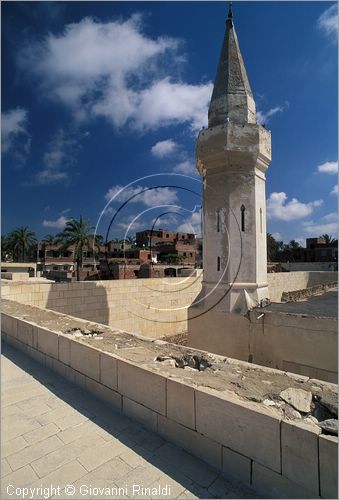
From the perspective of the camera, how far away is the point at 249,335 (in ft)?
24.0

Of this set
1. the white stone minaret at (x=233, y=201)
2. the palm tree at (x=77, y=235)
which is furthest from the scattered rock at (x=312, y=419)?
the palm tree at (x=77, y=235)

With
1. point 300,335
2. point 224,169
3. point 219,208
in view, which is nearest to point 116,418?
point 300,335

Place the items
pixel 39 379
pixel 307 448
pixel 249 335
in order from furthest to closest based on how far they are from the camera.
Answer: pixel 249 335
pixel 39 379
pixel 307 448

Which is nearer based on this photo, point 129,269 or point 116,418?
point 116,418

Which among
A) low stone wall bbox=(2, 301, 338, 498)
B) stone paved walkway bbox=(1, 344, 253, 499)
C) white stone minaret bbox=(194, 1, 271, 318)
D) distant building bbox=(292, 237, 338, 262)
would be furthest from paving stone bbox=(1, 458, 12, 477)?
distant building bbox=(292, 237, 338, 262)

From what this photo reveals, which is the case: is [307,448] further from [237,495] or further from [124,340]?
[124,340]

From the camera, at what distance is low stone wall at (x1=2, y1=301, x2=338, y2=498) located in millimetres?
1769

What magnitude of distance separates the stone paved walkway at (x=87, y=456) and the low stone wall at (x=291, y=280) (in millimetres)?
15362

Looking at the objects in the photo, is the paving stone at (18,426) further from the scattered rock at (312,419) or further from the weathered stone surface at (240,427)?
the scattered rock at (312,419)

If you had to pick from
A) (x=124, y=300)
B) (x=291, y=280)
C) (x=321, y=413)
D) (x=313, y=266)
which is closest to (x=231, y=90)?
(x=124, y=300)

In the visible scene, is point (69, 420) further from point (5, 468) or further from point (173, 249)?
point (173, 249)

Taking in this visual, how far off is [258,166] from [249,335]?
4925mm

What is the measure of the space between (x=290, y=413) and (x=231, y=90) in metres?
8.92

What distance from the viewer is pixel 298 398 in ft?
7.65
